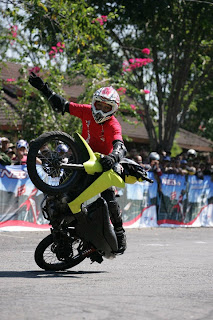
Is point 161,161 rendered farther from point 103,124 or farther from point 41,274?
point 41,274

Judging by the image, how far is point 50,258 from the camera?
24.8ft

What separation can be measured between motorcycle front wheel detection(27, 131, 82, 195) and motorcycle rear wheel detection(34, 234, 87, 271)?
63 centimetres

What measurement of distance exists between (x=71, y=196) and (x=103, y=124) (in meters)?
0.98

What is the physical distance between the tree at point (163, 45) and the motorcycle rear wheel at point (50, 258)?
40.6ft

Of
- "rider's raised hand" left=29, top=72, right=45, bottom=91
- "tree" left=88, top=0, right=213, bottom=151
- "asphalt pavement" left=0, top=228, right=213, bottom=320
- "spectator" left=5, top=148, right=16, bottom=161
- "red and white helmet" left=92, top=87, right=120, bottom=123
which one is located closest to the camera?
"asphalt pavement" left=0, top=228, right=213, bottom=320

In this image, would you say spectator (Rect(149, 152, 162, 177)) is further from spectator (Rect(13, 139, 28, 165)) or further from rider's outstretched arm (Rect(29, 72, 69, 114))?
rider's outstretched arm (Rect(29, 72, 69, 114))

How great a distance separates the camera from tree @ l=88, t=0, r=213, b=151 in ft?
65.0

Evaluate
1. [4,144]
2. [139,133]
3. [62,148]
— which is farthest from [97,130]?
[139,133]

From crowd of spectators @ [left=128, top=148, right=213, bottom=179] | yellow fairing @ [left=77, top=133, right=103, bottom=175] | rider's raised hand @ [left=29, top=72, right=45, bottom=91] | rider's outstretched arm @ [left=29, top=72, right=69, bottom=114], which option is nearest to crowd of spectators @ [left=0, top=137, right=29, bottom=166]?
crowd of spectators @ [left=128, top=148, right=213, bottom=179]

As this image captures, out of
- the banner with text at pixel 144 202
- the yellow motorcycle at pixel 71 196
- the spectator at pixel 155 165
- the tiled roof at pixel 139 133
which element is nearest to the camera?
the yellow motorcycle at pixel 71 196

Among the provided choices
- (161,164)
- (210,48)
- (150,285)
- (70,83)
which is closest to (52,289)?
(150,285)

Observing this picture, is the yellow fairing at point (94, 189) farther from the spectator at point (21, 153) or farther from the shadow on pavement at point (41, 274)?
the spectator at point (21, 153)

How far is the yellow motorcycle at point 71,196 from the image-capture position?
23.3 feet

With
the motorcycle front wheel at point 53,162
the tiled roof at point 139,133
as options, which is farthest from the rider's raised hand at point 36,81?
the tiled roof at point 139,133
